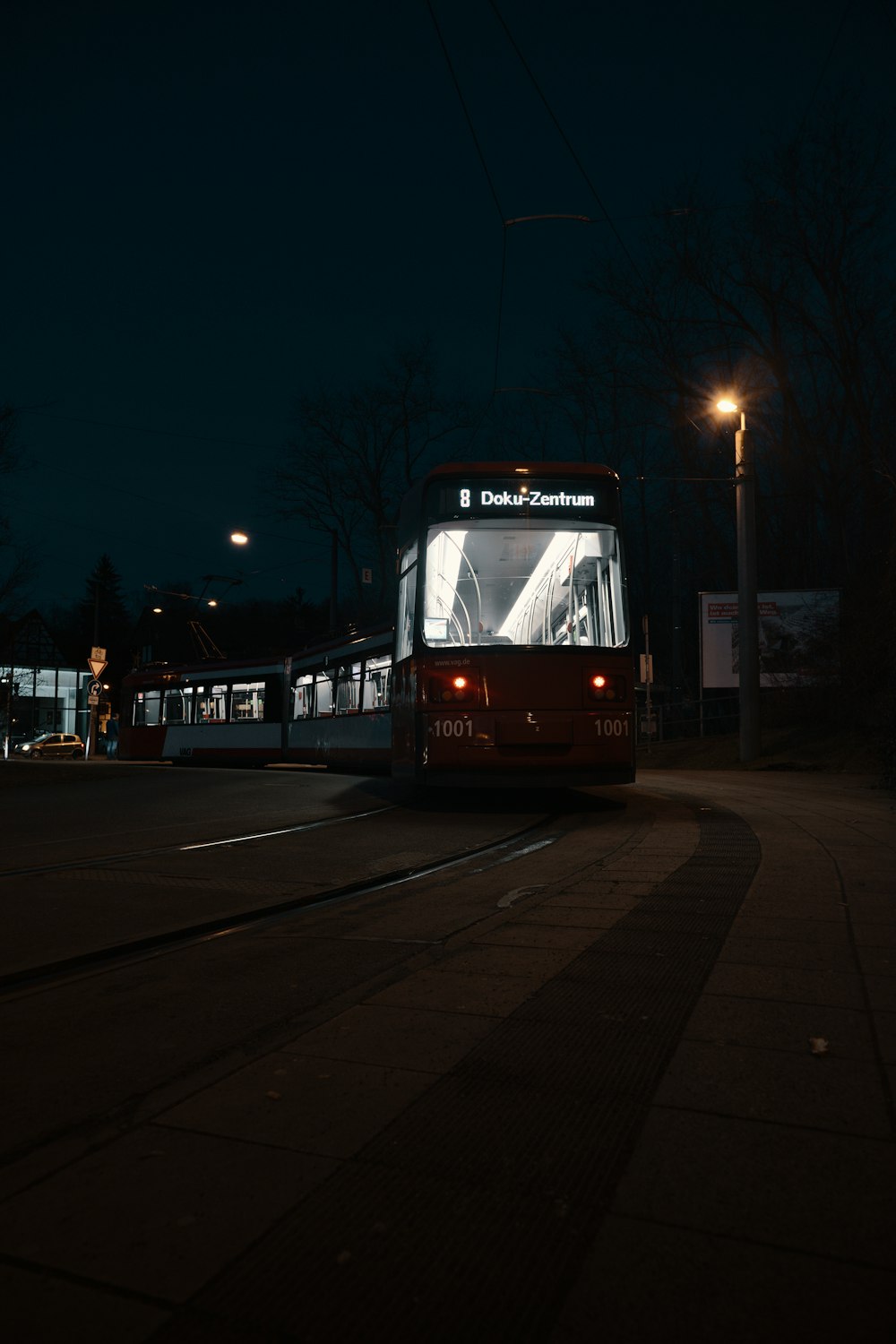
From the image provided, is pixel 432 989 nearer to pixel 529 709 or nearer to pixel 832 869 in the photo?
pixel 832 869

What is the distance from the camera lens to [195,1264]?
2295mm

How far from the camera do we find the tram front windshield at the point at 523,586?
40.8ft

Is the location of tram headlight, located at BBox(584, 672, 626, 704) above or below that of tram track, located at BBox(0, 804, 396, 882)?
above

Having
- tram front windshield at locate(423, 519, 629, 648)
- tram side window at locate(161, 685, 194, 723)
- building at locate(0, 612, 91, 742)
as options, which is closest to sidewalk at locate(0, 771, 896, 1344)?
tram front windshield at locate(423, 519, 629, 648)

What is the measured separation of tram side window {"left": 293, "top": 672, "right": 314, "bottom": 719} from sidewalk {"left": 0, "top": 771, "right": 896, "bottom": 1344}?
72.0 ft

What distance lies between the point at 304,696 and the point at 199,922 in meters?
21.1

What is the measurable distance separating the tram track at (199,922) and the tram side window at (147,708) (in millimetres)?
24234

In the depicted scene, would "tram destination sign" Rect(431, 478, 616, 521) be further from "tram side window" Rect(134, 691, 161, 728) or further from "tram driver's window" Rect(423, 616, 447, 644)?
"tram side window" Rect(134, 691, 161, 728)

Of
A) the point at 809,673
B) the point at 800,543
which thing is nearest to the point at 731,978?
the point at 809,673

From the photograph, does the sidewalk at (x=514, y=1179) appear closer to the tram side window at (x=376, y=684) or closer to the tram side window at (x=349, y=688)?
the tram side window at (x=376, y=684)

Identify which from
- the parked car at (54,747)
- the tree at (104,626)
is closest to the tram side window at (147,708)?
the parked car at (54,747)

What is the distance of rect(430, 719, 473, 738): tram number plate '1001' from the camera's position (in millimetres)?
12227

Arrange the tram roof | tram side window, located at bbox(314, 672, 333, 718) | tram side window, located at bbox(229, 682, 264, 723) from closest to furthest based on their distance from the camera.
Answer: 1. the tram roof
2. tram side window, located at bbox(314, 672, 333, 718)
3. tram side window, located at bbox(229, 682, 264, 723)

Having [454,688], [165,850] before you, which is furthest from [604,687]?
[165,850]
